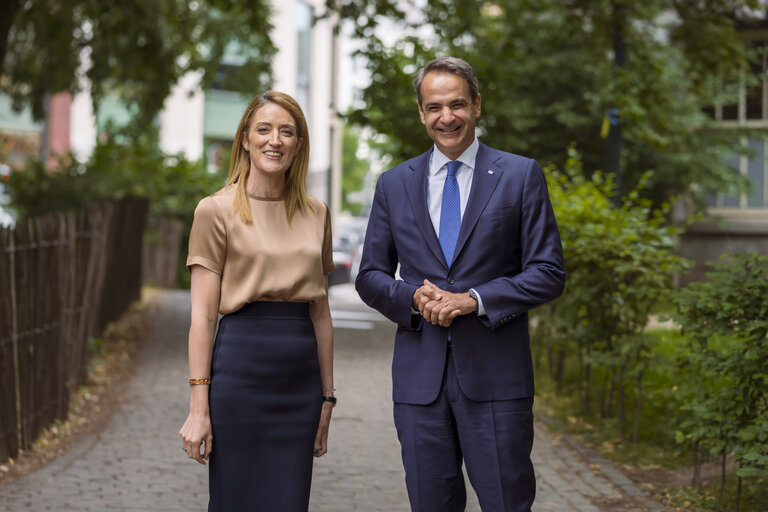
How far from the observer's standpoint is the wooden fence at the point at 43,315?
6875 mm

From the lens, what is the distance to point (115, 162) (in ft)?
73.7

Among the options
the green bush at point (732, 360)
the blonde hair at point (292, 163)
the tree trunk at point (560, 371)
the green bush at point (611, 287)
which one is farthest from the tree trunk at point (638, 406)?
the blonde hair at point (292, 163)

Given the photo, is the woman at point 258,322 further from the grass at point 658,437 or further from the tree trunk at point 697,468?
the tree trunk at point 697,468

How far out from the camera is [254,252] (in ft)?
11.8

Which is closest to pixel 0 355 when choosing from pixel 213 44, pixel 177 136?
pixel 213 44

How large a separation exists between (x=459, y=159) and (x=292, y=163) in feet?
1.90

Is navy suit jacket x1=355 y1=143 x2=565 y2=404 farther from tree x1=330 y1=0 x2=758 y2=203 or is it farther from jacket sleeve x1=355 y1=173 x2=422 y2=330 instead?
tree x1=330 y1=0 x2=758 y2=203

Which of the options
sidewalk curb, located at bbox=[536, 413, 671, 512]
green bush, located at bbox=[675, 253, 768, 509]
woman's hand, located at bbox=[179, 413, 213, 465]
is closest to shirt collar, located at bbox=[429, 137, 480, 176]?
woman's hand, located at bbox=[179, 413, 213, 465]

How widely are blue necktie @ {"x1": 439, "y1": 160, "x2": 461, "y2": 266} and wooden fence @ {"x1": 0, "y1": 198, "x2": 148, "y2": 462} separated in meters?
3.94

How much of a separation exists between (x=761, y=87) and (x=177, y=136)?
28.4m

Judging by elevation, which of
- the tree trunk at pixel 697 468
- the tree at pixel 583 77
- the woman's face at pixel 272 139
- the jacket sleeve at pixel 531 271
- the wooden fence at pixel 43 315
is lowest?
the tree trunk at pixel 697 468

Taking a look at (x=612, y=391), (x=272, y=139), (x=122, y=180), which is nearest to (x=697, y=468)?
(x=612, y=391)

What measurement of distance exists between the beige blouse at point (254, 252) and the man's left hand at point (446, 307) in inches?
16.9

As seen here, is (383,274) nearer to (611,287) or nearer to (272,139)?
(272,139)
